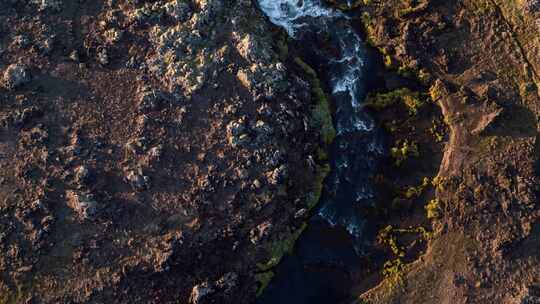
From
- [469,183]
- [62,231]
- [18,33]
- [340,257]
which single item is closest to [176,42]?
[18,33]

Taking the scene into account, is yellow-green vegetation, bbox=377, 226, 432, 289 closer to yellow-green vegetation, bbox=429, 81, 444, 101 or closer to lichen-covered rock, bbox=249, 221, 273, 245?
lichen-covered rock, bbox=249, 221, 273, 245

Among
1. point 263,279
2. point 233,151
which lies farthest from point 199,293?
point 233,151

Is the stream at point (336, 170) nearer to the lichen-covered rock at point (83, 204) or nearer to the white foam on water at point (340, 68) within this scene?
the white foam on water at point (340, 68)

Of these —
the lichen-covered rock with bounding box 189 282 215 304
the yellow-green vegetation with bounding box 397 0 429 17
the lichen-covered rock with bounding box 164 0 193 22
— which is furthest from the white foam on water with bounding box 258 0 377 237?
the lichen-covered rock with bounding box 189 282 215 304

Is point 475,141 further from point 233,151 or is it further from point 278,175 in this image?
point 233,151

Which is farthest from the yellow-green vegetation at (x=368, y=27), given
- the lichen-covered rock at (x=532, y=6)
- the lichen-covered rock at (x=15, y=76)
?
the lichen-covered rock at (x=15, y=76)
